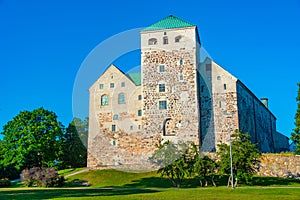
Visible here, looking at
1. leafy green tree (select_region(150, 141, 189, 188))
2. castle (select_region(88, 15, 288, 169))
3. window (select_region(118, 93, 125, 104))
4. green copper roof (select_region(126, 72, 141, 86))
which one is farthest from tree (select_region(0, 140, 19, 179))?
leafy green tree (select_region(150, 141, 189, 188))

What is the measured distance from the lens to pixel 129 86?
54938 millimetres

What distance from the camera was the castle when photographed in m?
48.1

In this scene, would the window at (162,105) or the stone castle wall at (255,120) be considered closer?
the window at (162,105)

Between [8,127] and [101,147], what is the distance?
1317 centimetres

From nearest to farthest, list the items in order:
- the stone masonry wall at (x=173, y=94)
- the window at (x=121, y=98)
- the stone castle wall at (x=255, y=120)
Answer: the stone masonry wall at (x=173, y=94) → the stone castle wall at (x=255, y=120) → the window at (x=121, y=98)

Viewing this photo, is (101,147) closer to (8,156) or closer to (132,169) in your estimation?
(132,169)

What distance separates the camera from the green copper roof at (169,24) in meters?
50.0

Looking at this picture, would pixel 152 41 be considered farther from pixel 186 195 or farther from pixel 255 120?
pixel 186 195

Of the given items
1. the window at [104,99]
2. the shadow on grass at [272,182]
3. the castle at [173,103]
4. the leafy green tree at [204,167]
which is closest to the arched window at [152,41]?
the castle at [173,103]

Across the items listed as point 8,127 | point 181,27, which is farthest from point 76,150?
point 181,27

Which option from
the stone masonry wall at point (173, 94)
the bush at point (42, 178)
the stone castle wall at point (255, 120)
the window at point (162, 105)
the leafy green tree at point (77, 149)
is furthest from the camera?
the leafy green tree at point (77, 149)

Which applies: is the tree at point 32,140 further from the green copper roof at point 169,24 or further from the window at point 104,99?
the green copper roof at point 169,24

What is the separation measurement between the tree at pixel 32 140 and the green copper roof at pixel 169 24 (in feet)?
62.0

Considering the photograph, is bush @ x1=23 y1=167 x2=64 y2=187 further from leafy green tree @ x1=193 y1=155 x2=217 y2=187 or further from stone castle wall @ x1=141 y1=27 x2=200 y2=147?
leafy green tree @ x1=193 y1=155 x2=217 y2=187
